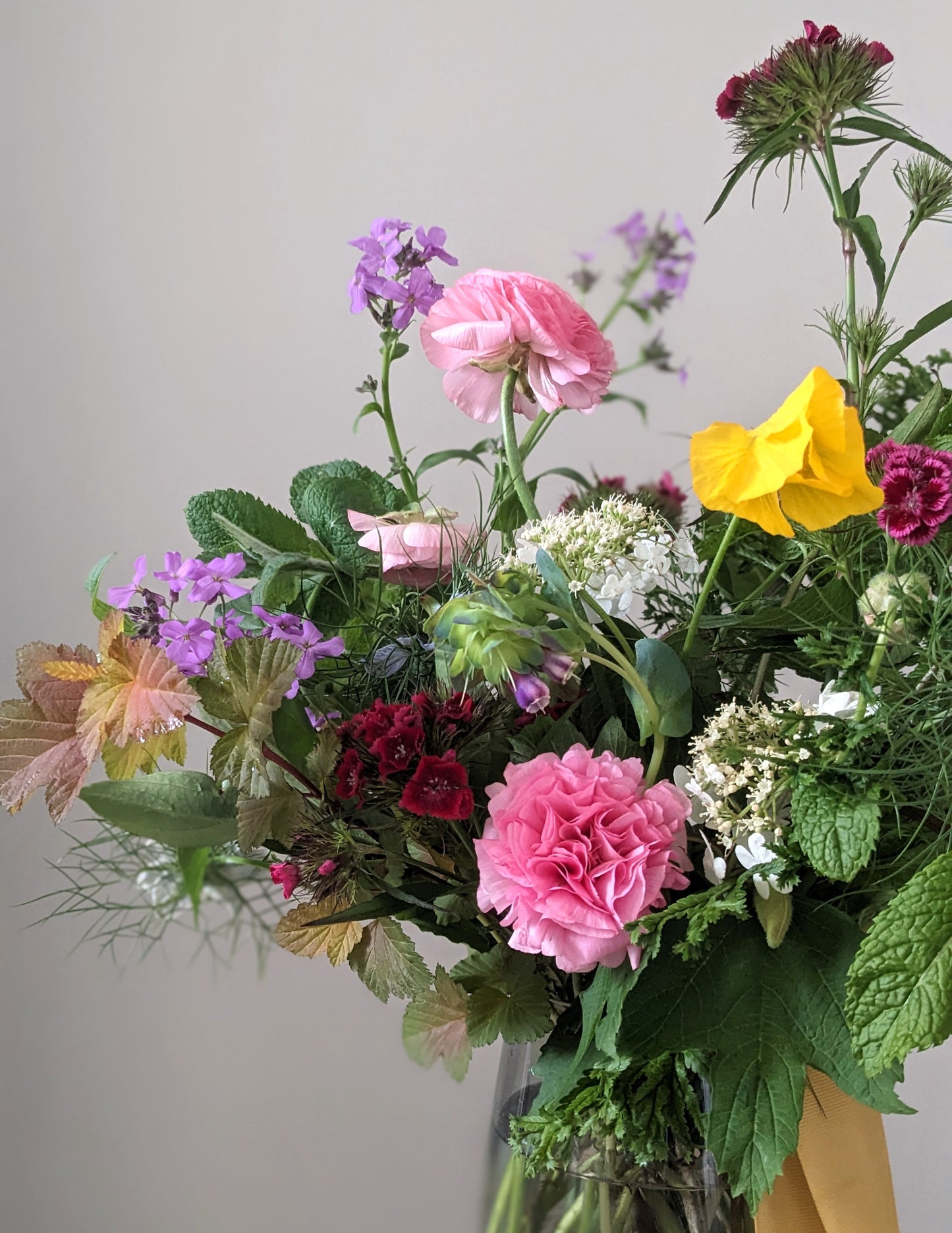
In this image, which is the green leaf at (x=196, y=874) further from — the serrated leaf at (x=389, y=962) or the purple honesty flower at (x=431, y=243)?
Answer: the purple honesty flower at (x=431, y=243)

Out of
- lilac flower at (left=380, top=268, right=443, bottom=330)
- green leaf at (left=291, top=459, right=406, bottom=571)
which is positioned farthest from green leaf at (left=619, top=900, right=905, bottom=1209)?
lilac flower at (left=380, top=268, right=443, bottom=330)

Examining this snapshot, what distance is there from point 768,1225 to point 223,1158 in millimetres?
638

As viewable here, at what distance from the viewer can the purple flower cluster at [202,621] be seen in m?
0.48

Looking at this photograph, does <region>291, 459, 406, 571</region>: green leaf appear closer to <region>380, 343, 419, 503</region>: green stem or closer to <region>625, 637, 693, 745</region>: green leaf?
<region>380, 343, 419, 503</region>: green stem

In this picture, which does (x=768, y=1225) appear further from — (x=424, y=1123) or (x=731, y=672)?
(x=424, y=1123)

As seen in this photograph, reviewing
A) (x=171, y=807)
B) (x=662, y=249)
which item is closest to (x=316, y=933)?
(x=171, y=807)

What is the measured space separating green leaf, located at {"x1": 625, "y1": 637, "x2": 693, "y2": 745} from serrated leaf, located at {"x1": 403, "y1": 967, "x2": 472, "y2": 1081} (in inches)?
6.3

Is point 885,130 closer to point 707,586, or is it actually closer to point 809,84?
point 809,84

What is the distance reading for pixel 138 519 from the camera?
101cm

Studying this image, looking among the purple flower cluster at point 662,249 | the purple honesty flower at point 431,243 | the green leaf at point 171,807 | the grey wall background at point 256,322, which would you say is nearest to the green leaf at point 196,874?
the green leaf at point 171,807

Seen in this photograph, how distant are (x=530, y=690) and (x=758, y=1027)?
16cm

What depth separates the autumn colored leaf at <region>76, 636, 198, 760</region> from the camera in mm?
430

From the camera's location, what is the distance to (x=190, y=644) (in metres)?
0.48

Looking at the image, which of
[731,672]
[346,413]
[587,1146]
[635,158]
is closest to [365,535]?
[731,672]
